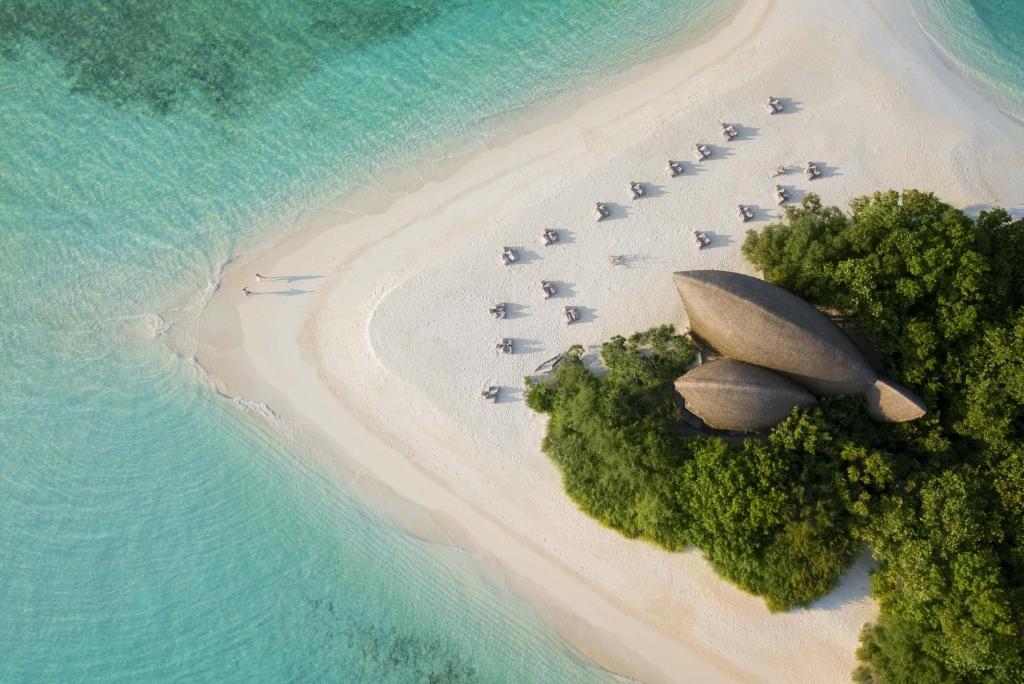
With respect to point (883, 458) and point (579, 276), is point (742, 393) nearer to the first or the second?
point (883, 458)

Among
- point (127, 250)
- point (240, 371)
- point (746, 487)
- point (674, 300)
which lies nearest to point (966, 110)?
point (674, 300)

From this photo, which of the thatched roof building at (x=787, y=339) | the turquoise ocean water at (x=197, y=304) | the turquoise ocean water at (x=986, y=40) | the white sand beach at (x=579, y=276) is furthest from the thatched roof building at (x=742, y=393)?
the turquoise ocean water at (x=986, y=40)

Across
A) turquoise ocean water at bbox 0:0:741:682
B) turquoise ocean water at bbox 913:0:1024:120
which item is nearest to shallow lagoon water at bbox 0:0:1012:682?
turquoise ocean water at bbox 0:0:741:682

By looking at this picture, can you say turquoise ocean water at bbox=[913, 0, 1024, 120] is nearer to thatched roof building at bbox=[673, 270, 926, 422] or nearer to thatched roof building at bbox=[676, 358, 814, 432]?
thatched roof building at bbox=[673, 270, 926, 422]

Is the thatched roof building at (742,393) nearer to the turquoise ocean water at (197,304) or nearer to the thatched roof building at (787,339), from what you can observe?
the thatched roof building at (787,339)

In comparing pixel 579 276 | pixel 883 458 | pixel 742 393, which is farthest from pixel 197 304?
pixel 883 458

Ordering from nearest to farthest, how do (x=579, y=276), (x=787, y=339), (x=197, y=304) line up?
1. (x=787, y=339)
2. (x=579, y=276)
3. (x=197, y=304)

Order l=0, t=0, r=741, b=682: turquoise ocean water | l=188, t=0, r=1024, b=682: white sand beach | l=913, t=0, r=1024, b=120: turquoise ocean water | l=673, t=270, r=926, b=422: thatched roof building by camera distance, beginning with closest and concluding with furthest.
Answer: l=673, t=270, r=926, b=422: thatched roof building → l=188, t=0, r=1024, b=682: white sand beach → l=0, t=0, r=741, b=682: turquoise ocean water → l=913, t=0, r=1024, b=120: turquoise ocean water
